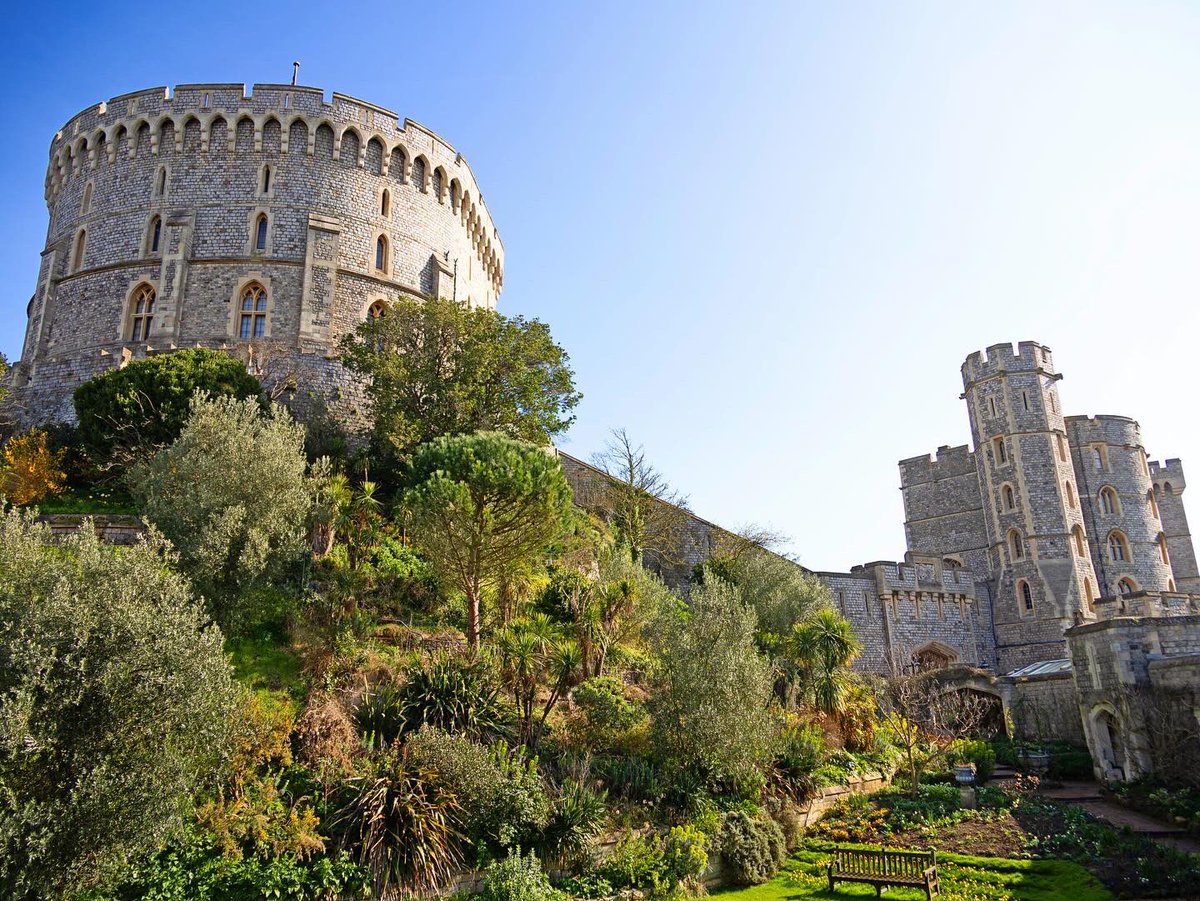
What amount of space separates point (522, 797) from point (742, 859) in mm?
4347

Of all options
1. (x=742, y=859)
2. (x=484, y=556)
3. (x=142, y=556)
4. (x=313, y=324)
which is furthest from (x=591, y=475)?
(x=142, y=556)

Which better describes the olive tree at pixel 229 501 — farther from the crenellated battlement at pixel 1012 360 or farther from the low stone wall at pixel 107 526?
the crenellated battlement at pixel 1012 360

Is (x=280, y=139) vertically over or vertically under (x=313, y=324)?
over

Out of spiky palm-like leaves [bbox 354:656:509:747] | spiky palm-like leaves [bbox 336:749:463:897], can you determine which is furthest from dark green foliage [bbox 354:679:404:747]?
spiky palm-like leaves [bbox 336:749:463:897]

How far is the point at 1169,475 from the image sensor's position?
47.5 meters

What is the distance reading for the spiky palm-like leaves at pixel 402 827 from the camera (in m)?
12.5

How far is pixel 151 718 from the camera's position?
11078mm

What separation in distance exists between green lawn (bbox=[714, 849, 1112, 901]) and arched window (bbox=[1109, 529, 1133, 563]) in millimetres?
30756

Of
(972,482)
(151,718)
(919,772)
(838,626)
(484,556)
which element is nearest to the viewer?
(151,718)

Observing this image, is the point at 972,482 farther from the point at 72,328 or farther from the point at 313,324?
the point at 72,328

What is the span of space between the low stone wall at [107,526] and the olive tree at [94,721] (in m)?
7.96

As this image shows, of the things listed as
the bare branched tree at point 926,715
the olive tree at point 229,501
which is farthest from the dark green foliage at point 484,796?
the bare branched tree at point 926,715

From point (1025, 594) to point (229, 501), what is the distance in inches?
1269

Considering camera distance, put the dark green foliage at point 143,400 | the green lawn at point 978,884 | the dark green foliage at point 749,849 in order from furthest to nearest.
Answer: the dark green foliage at point 143,400, the dark green foliage at point 749,849, the green lawn at point 978,884
